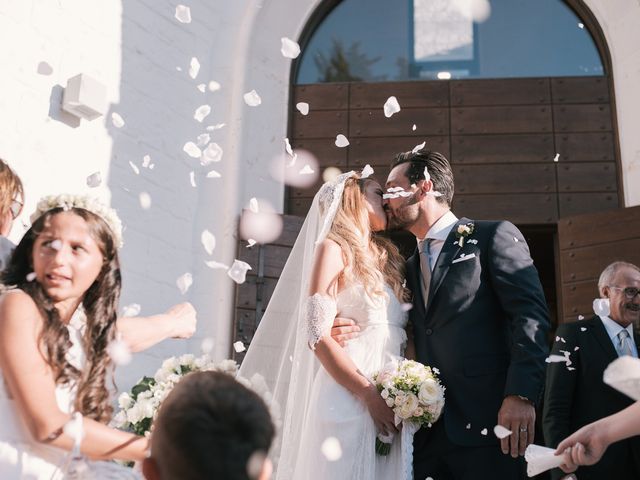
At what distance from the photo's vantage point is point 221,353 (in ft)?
16.5

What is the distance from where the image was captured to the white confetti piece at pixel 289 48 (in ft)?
18.2

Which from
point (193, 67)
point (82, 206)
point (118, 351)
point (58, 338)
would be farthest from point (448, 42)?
point (58, 338)

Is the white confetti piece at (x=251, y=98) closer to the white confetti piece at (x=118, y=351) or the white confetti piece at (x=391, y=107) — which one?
the white confetti piece at (x=391, y=107)

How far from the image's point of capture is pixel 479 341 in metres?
2.77

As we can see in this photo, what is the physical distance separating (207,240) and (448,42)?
7.80 feet

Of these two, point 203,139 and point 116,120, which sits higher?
point 203,139

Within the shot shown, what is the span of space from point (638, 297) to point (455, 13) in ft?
10.2

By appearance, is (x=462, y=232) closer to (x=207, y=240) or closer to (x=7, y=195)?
(x=7, y=195)

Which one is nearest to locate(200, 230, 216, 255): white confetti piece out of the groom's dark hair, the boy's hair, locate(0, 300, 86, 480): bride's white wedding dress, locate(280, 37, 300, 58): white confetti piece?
locate(280, 37, 300, 58): white confetti piece

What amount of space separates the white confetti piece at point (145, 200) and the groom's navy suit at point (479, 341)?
241cm

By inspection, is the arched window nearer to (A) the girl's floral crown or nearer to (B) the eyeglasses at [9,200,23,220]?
(B) the eyeglasses at [9,200,23,220]

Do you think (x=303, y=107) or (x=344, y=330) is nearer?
(x=344, y=330)

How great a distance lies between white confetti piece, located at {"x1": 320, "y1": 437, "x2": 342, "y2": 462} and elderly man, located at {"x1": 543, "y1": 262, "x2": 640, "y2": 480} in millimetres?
1234

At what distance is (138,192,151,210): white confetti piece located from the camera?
4852mm
